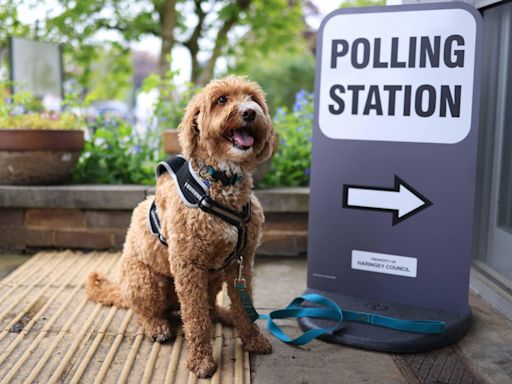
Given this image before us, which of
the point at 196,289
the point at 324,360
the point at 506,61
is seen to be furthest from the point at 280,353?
the point at 506,61

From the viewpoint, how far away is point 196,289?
244cm

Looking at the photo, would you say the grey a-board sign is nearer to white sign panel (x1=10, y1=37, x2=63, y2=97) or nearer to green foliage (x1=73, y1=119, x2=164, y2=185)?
green foliage (x1=73, y1=119, x2=164, y2=185)

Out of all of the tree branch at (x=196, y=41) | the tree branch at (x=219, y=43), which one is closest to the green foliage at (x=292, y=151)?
the tree branch at (x=219, y=43)

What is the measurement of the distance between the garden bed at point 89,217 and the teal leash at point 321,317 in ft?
4.27

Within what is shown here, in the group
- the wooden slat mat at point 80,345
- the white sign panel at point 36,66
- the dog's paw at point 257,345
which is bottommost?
the wooden slat mat at point 80,345

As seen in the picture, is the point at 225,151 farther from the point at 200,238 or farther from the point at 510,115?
the point at 510,115

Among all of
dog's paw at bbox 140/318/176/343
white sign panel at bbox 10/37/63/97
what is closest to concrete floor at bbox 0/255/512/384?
dog's paw at bbox 140/318/176/343

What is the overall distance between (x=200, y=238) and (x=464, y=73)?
5.26 feet

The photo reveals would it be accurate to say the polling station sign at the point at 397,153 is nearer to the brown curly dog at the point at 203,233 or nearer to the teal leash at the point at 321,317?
the teal leash at the point at 321,317

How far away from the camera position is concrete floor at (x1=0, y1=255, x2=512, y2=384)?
238cm

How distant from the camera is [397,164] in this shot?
2.87 meters

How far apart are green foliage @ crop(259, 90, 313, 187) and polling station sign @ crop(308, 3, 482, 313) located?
1.49m

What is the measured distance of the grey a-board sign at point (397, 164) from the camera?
8.81ft

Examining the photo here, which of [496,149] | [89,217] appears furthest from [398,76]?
[89,217]
